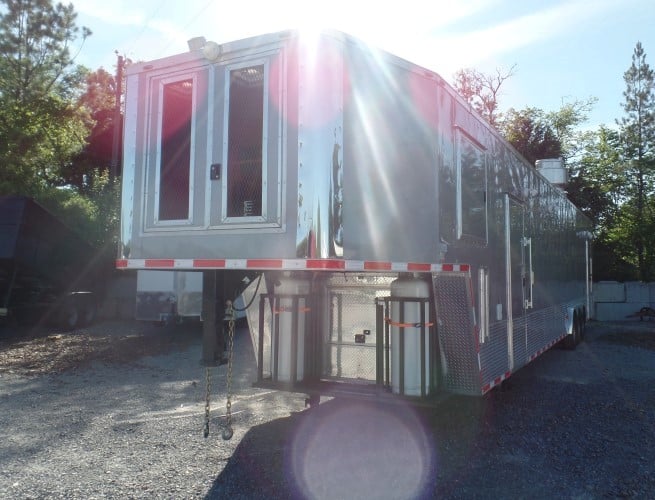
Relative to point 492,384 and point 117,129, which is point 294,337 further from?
point 117,129

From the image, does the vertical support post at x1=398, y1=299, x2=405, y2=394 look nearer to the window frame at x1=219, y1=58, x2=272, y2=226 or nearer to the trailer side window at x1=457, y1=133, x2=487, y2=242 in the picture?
the trailer side window at x1=457, y1=133, x2=487, y2=242

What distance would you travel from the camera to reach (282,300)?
5.20m

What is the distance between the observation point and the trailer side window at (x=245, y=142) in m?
4.26

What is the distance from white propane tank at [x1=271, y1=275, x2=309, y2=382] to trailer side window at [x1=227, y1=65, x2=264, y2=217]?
3.66ft

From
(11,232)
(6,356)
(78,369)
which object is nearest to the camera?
(78,369)

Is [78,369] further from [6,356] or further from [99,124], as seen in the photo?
[99,124]


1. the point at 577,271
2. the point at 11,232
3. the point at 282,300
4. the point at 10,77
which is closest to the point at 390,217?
the point at 282,300

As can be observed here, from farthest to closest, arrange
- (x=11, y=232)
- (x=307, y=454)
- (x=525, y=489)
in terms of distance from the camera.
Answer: (x=11, y=232) → (x=307, y=454) → (x=525, y=489)

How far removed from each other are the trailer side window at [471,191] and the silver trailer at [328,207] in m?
0.03

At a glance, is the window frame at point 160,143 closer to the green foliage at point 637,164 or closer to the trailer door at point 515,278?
the trailer door at point 515,278

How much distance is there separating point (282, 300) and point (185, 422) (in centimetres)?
158

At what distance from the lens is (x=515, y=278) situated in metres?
6.23

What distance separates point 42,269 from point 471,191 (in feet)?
36.2

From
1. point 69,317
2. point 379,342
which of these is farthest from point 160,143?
point 69,317
